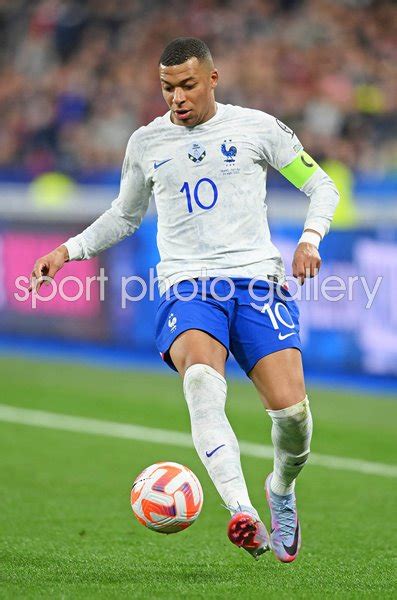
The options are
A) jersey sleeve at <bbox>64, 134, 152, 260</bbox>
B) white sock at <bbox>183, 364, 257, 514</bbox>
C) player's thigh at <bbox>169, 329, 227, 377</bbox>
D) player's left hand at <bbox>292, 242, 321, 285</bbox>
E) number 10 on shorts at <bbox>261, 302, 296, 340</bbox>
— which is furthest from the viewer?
jersey sleeve at <bbox>64, 134, 152, 260</bbox>

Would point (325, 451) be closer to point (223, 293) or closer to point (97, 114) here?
point (223, 293)

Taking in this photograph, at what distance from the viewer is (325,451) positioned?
9648 mm

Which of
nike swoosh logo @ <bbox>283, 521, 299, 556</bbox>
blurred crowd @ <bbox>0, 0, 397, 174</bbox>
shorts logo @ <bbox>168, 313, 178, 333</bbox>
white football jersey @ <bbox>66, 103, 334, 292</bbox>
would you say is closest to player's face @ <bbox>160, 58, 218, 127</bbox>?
white football jersey @ <bbox>66, 103, 334, 292</bbox>

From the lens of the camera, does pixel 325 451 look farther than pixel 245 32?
No

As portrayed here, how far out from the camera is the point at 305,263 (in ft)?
17.3

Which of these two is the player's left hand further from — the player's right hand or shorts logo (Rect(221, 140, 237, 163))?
the player's right hand

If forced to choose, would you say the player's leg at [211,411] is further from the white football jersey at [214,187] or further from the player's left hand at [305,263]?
the player's left hand at [305,263]

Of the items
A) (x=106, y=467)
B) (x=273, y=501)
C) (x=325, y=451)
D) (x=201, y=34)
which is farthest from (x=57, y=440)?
(x=201, y=34)

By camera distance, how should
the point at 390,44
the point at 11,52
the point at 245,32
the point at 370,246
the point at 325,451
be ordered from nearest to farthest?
the point at 325,451
the point at 370,246
the point at 390,44
the point at 245,32
the point at 11,52

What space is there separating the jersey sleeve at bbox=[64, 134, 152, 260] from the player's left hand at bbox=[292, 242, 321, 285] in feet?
2.95

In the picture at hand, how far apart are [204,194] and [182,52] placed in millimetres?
624

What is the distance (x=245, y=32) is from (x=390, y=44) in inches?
87.5

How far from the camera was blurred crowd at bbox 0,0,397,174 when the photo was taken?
550 inches

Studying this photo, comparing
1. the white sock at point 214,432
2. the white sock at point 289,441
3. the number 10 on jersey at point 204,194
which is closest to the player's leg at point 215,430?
the white sock at point 214,432
